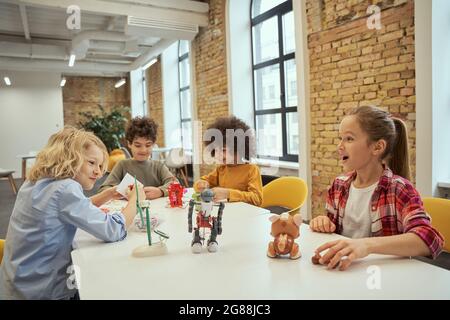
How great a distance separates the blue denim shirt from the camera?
1314 millimetres

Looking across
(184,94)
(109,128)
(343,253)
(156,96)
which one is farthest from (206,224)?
(156,96)

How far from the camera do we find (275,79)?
5477 mm

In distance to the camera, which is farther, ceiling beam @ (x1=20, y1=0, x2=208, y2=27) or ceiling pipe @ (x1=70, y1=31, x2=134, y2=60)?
ceiling pipe @ (x1=70, y1=31, x2=134, y2=60)

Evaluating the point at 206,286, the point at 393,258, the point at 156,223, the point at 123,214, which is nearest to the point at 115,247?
the point at 123,214

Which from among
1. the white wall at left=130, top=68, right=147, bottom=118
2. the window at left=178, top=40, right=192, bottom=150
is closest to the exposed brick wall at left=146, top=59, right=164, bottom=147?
the window at left=178, top=40, right=192, bottom=150

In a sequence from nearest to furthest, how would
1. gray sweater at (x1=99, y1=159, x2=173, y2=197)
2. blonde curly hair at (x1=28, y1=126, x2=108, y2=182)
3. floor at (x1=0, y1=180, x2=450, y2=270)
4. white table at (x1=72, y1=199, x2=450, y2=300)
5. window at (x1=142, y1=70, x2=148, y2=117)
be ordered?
white table at (x1=72, y1=199, x2=450, y2=300), blonde curly hair at (x1=28, y1=126, x2=108, y2=182), gray sweater at (x1=99, y1=159, x2=173, y2=197), floor at (x1=0, y1=180, x2=450, y2=270), window at (x1=142, y1=70, x2=148, y2=117)

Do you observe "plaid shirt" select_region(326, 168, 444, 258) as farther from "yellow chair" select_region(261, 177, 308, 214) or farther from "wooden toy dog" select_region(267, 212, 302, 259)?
"yellow chair" select_region(261, 177, 308, 214)

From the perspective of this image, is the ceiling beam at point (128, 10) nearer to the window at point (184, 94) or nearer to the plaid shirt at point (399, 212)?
the window at point (184, 94)

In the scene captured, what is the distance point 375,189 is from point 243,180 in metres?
1.13

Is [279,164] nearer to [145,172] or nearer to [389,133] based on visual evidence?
[145,172]

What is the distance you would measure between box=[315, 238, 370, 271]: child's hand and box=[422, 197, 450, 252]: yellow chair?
67 centimetres

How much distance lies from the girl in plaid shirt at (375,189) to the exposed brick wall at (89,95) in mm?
11480

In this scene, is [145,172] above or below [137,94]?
below

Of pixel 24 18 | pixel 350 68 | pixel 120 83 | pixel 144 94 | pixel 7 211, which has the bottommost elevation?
pixel 7 211
